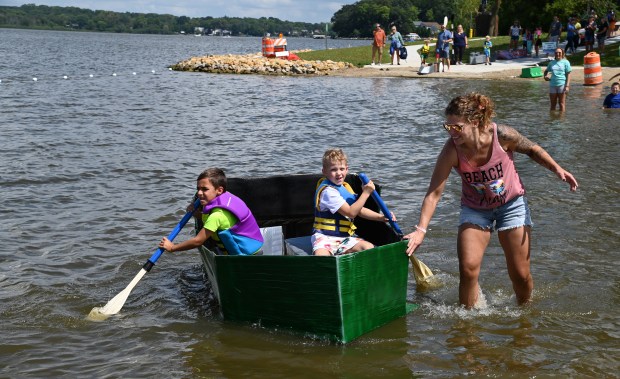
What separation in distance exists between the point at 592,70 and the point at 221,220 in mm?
22231

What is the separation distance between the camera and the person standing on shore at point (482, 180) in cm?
589

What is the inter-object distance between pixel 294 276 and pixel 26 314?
9.08 feet

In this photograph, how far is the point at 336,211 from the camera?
6.64 metres

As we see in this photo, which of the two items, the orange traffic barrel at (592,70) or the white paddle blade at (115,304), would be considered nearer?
the white paddle blade at (115,304)

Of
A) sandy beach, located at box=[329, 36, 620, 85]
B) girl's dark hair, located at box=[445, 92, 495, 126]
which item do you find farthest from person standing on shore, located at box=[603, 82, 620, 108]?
girl's dark hair, located at box=[445, 92, 495, 126]

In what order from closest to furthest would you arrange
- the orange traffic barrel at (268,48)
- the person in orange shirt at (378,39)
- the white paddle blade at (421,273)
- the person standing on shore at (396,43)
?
the white paddle blade at (421,273)
the person in orange shirt at (378,39)
the person standing on shore at (396,43)
the orange traffic barrel at (268,48)

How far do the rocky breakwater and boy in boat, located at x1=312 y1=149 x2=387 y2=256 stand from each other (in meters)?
29.5

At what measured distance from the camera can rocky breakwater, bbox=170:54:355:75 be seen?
36656 millimetres

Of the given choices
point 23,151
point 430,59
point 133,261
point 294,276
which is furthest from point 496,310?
point 430,59

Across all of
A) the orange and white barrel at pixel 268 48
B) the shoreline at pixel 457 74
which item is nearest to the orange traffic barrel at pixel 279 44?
the orange and white barrel at pixel 268 48

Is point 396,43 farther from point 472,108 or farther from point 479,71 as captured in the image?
point 472,108

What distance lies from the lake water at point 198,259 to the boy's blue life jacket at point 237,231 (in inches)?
25.8

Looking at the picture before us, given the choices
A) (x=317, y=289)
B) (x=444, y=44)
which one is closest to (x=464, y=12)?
(x=444, y=44)

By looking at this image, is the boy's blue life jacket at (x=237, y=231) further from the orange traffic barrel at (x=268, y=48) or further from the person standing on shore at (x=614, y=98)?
the orange traffic barrel at (x=268, y=48)
